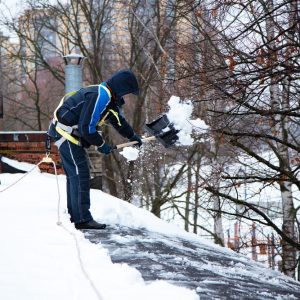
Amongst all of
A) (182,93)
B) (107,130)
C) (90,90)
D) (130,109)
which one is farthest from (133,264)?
(130,109)

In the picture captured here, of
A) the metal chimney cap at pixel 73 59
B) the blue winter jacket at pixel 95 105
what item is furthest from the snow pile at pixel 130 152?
the metal chimney cap at pixel 73 59

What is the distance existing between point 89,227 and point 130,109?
22.4m

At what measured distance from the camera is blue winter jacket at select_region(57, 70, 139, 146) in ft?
17.3

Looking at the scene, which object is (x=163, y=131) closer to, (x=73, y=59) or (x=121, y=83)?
(x=121, y=83)

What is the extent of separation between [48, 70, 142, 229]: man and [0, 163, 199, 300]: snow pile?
0.30 meters

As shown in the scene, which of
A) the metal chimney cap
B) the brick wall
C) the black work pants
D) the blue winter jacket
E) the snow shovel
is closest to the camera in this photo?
the blue winter jacket

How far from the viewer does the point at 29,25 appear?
74.8ft

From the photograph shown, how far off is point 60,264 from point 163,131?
2.69 m

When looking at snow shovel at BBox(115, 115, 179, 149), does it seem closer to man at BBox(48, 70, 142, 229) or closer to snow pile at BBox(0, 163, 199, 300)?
man at BBox(48, 70, 142, 229)

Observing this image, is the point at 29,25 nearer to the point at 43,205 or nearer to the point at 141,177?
the point at 141,177

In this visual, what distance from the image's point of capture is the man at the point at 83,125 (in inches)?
208

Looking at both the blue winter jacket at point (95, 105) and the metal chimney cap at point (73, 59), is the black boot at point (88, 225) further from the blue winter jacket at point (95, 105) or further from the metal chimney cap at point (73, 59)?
the metal chimney cap at point (73, 59)

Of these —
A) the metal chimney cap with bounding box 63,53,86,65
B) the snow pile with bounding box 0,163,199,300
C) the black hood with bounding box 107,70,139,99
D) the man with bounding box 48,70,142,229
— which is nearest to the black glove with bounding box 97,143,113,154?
the man with bounding box 48,70,142,229

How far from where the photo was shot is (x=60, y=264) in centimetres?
404
